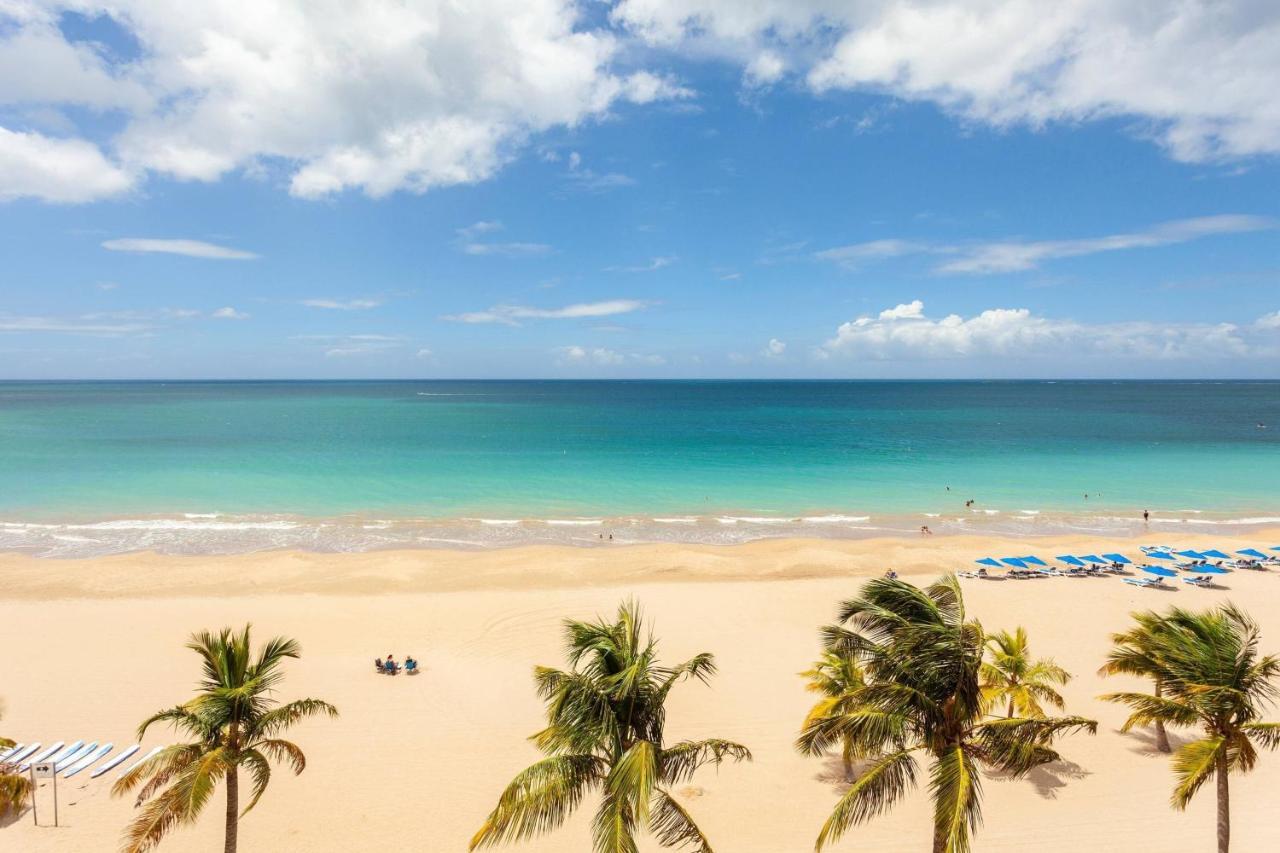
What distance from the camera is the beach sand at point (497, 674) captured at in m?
13.8

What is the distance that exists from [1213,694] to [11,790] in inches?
921

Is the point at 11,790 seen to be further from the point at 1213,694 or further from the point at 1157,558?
the point at 1157,558

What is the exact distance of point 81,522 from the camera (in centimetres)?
4097

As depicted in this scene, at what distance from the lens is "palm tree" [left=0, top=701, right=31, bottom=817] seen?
44.8 feet

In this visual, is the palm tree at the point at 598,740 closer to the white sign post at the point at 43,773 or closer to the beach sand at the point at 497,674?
the beach sand at the point at 497,674

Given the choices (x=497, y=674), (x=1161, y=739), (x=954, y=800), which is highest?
(x=954, y=800)

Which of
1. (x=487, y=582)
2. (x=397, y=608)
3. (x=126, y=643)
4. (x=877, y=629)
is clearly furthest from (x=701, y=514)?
(x=877, y=629)

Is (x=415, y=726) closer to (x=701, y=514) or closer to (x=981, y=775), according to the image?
(x=981, y=775)

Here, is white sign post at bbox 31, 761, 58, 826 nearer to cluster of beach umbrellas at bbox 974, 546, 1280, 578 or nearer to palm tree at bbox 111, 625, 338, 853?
palm tree at bbox 111, 625, 338, 853

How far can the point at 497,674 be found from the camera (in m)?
20.8

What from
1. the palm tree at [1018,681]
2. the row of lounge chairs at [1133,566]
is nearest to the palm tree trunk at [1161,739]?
the palm tree at [1018,681]

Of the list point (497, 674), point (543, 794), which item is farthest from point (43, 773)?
point (543, 794)

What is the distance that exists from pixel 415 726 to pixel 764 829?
33.2 ft

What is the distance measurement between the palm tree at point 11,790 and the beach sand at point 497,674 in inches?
21.4
